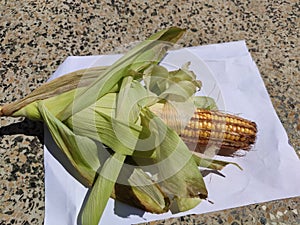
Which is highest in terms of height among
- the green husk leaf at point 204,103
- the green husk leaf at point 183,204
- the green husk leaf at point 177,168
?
the green husk leaf at point 204,103

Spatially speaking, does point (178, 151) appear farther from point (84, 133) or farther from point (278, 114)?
point (278, 114)

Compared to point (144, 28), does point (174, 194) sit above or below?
below

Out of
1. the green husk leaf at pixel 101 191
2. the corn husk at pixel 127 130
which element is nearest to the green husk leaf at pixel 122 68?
the corn husk at pixel 127 130

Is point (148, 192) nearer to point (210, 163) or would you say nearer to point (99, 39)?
point (210, 163)

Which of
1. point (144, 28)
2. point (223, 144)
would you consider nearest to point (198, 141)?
point (223, 144)

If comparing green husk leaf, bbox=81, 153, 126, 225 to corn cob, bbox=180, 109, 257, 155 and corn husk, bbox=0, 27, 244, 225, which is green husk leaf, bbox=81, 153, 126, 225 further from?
corn cob, bbox=180, 109, 257, 155

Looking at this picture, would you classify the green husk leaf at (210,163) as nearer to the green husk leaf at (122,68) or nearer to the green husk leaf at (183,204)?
the green husk leaf at (183,204)

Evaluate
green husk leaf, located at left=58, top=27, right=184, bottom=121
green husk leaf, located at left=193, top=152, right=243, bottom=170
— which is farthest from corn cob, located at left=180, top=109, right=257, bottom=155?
green husk leaf, located at left=58, top=27, right=184, bottom=121

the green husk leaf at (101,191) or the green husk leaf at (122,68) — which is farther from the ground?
the green husk leaf at (122,68)
